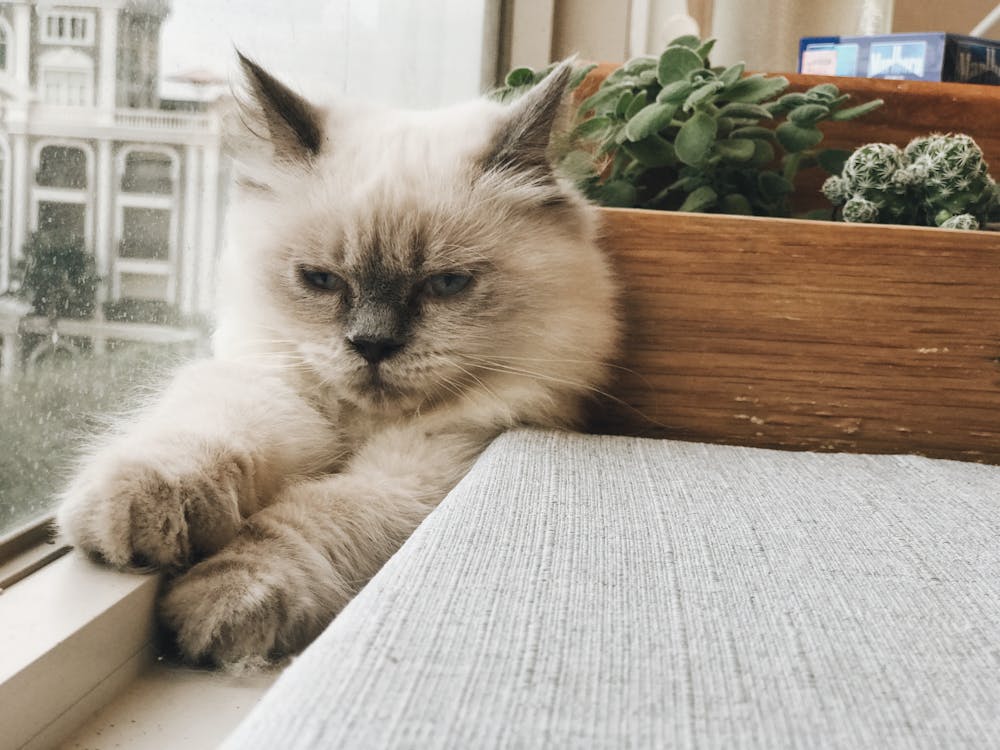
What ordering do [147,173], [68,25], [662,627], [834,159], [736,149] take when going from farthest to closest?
[834,159], [736,149], [147,173], [68,25], [662,627]

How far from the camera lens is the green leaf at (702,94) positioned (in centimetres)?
141

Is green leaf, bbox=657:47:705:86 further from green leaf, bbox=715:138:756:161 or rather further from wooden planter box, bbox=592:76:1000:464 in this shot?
Answer: wooden planter box, bbox=592:76:1000:464

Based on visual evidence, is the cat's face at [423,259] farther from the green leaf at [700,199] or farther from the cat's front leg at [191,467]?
the green leaf at [700,199]

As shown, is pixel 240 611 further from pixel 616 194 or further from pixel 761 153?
pixel 761 153

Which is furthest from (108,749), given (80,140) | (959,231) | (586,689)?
(959,231)

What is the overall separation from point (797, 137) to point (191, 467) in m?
1.14

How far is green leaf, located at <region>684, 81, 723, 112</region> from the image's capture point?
1.41 m

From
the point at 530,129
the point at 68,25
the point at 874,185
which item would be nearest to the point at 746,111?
the point at 874,185

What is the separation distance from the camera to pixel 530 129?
1173 mm

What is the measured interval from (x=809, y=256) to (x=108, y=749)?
101 centimetres

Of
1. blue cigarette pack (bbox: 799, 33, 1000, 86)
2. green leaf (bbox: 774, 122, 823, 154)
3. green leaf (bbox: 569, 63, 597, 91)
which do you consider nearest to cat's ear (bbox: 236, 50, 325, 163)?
green leaf (bbox: 569, 63, 597, 91)

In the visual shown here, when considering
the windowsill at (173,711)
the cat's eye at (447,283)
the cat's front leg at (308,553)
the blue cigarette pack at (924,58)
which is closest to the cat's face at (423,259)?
the cat's eye at (447,283)

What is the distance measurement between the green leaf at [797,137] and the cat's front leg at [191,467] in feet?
3.06

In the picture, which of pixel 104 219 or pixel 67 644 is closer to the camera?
pixel 67 644
